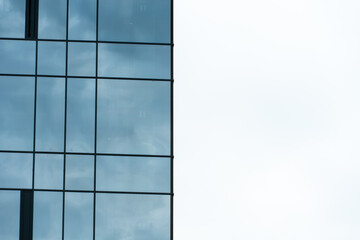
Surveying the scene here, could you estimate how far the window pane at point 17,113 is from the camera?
917 inches

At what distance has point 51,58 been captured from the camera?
24.1 metres

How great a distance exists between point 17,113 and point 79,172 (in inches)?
125

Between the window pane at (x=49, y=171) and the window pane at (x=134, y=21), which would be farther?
the window pane at (x=134, y=21)

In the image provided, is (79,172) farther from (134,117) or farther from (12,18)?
(12,18)

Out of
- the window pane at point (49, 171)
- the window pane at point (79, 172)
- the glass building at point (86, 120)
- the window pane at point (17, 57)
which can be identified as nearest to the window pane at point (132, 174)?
the glass building at point (86, 120)

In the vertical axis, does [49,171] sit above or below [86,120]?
below

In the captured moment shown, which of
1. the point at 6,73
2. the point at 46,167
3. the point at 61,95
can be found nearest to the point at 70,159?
the point at 46,167

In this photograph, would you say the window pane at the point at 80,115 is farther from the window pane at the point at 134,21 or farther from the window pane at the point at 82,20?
the window pane at the point at 134,21

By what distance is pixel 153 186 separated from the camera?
2342 centimetres

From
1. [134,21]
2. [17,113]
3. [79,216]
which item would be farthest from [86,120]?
[134,21]

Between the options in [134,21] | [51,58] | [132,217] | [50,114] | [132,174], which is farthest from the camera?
[134,21]

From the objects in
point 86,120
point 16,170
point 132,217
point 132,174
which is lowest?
point 132,217

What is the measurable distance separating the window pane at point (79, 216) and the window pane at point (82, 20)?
239 inches

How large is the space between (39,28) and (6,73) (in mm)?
2158
